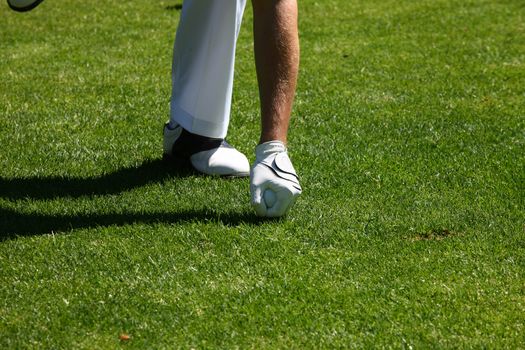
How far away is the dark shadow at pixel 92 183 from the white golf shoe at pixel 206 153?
6 centimetres

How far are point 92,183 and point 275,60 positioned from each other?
0.99 meters

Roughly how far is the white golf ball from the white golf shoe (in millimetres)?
584

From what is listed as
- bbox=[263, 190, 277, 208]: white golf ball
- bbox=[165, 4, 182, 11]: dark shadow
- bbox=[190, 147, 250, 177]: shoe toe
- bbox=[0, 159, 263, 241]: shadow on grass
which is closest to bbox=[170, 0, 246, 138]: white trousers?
bbox=[190, 147, 250, 177]: shoe toe

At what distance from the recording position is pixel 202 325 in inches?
119

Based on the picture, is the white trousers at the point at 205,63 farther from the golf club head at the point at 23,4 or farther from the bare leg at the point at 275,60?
the golf club head at the point at 23,4

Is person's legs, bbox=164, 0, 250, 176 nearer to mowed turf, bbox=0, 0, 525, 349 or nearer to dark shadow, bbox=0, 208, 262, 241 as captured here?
mowed turf, bbox=0, 0, 525, 349

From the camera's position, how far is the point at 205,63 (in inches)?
176

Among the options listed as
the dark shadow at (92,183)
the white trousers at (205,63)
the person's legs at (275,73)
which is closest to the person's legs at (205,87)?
the white trousers at (205,63)

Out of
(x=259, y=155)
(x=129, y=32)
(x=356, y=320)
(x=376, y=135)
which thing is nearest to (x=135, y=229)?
(x=259, y=155)

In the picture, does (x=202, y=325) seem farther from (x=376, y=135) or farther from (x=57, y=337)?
(x=376, y=135)

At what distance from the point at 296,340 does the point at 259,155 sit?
3.67 feet

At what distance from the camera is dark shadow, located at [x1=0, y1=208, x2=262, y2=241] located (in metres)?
3.79

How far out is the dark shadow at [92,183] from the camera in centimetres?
418

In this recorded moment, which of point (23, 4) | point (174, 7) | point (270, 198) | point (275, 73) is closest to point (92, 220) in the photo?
point (270, 198)
